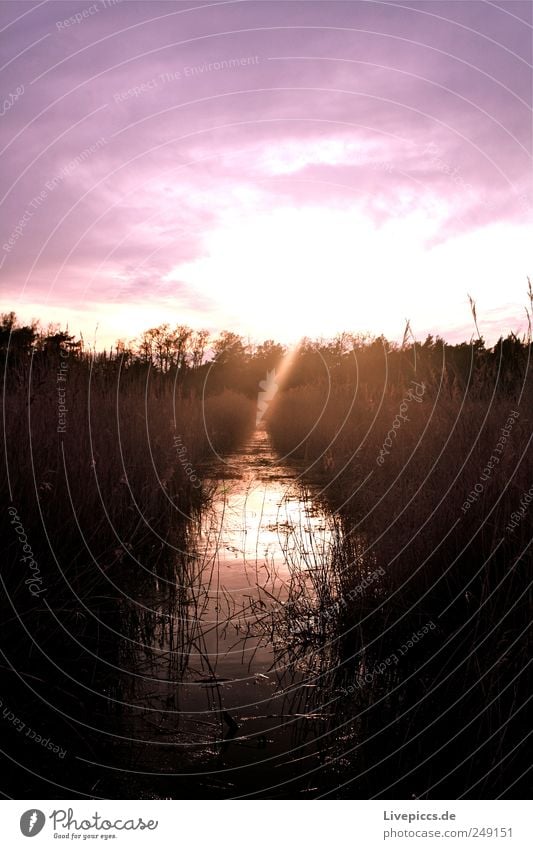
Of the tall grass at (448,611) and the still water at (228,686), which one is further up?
the tall grass at (448,611)

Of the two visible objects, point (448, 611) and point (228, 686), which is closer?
point (228, 686)

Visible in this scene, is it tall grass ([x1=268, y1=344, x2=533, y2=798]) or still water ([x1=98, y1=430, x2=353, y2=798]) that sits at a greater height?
tall grass ([x1=268, y1=344, x2=533, y2=798])

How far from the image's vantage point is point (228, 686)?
332 cm

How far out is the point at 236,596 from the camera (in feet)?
15.3

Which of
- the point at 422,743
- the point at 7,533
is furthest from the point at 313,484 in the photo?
the point at 422,743

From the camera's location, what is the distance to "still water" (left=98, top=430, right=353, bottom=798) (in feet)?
8.46

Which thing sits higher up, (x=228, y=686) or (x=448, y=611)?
(x=448, y=611)

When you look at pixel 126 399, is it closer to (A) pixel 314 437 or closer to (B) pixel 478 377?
(B) pixel 478 377

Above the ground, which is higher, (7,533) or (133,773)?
(7,533)

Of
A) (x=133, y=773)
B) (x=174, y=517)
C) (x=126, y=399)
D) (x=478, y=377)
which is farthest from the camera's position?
(x=126, y=399)

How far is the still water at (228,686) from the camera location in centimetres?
258

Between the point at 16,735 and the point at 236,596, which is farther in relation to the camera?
the point at 236,596

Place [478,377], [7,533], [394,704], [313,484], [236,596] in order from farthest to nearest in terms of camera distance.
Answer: [313,484], [478,377], [236,596], [7,533], [394,704]

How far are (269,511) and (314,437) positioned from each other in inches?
258
